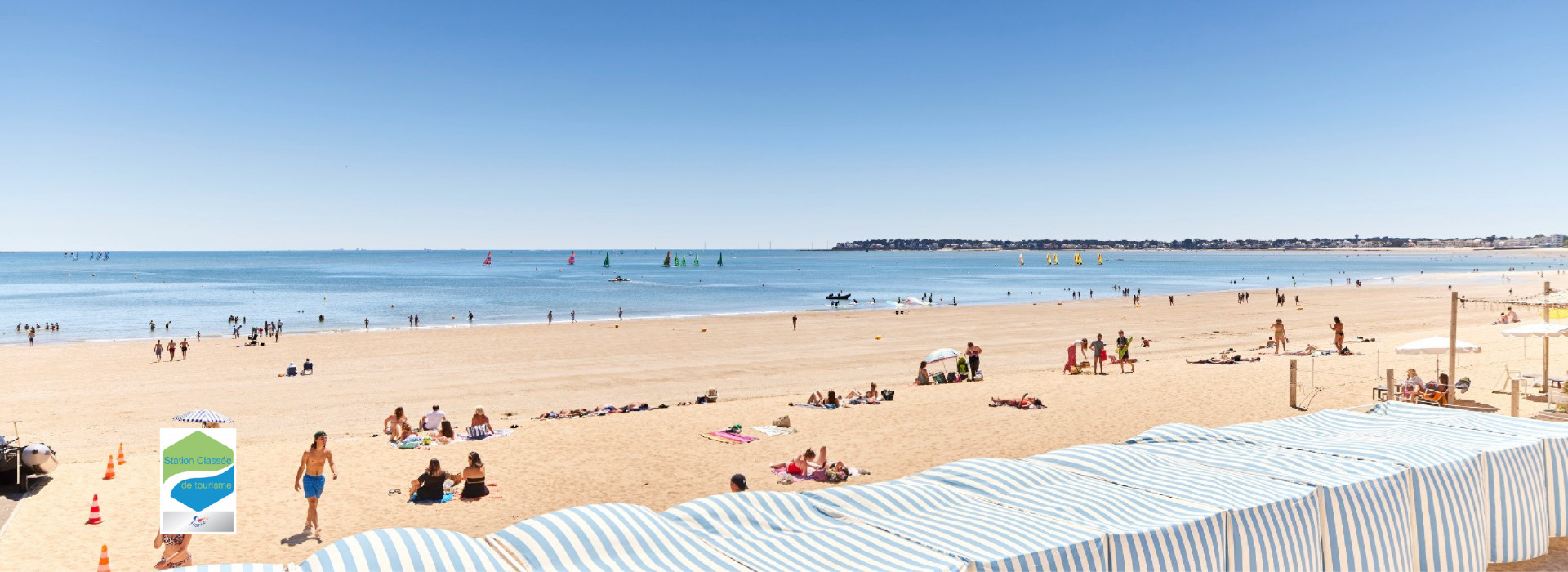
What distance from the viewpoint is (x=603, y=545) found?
17.6ft

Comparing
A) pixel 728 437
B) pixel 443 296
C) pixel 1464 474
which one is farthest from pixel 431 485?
pixel 443 296

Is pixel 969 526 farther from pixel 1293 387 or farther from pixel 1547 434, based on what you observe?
pixel 1293 387

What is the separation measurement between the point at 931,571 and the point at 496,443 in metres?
12.0

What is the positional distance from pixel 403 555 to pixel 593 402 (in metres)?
18.2

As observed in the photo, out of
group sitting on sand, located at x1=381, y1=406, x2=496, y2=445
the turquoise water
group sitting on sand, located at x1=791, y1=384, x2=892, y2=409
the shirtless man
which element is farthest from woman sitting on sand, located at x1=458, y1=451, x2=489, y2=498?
the turquoise water

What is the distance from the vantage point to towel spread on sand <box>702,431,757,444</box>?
15180 millimetres

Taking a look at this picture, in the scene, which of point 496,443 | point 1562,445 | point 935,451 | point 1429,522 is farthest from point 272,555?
point 1562,445

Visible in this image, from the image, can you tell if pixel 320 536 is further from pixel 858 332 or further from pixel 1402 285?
pixel 1402 285

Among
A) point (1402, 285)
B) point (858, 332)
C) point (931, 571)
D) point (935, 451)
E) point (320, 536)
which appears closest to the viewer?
point (931, 571)

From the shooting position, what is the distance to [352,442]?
1554 cm

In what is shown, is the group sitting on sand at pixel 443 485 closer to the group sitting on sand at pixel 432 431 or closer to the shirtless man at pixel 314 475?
the shirtless man at pixel 314 475

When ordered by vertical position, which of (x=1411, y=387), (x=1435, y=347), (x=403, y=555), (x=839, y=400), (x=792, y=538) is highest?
(x=403, y=555)

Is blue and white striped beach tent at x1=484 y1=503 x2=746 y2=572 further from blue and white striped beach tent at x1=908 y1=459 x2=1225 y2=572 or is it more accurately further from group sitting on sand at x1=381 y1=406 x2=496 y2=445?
group sitting on sand at x1=381 y1=406 x2=496 y2=445

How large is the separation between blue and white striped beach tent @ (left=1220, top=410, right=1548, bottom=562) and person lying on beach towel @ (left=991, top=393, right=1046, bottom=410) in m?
8.96
